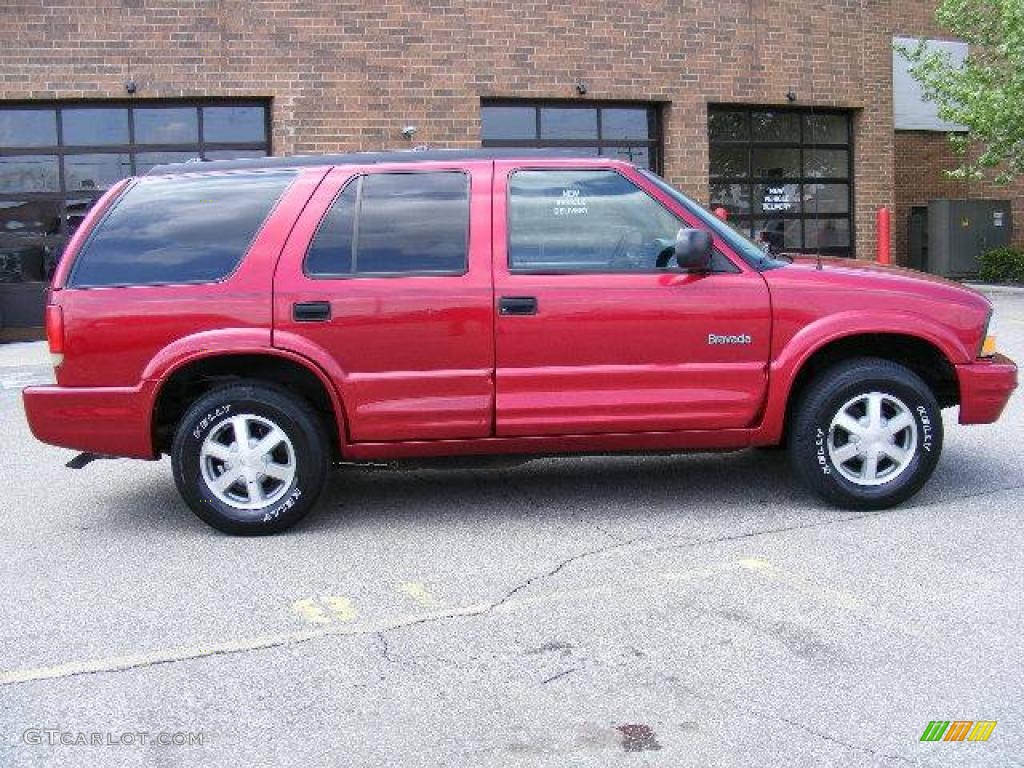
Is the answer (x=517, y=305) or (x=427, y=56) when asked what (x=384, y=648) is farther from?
(x=427, y=56)

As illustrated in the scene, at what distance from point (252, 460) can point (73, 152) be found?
11943 millimetres

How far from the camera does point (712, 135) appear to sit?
18.3 metres

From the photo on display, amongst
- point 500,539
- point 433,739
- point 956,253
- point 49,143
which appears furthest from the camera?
point 956,253

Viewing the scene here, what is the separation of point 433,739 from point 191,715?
80 cm

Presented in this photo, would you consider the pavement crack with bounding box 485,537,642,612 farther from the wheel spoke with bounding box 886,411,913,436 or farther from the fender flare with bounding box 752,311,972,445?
the wheel spoke with bounding box 886,411,913,436

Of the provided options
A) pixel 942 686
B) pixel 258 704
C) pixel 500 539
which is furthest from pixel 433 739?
pixel 500 539

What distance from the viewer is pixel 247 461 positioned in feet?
18.3

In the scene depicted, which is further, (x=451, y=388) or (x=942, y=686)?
(x=451, y=388)

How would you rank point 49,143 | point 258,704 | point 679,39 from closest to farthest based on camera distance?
point 258,704, point 49,143, point 679,39

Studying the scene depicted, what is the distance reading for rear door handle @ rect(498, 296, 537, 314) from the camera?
5.56m

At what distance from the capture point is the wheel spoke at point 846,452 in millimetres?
5766

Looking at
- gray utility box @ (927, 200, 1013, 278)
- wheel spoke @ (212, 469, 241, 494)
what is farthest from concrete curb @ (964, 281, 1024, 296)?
wheel spoke @ (212, 469, 241, 494)

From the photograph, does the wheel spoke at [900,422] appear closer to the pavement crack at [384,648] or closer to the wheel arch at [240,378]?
the wheel arch at [240,378]

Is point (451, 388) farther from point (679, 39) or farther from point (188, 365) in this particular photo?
point (679, 39)
